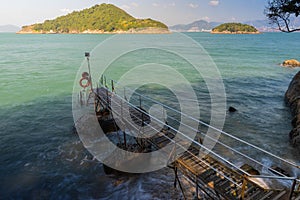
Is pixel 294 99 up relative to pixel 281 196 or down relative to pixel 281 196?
down

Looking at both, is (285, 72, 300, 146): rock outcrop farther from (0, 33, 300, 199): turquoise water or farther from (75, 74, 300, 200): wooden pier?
(75, 74, 300, 200): wooden pier

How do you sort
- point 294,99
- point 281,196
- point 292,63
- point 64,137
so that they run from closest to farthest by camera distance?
1. point 281,196
2. point 64,137
3. point 294,99
4. point 292,63

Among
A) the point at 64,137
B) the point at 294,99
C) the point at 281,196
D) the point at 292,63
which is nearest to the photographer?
the point at 281,196

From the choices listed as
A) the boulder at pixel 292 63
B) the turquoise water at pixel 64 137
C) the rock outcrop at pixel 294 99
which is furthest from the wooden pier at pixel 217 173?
the boulder at pixel 292 63

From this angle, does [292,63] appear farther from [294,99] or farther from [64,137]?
[64,137]

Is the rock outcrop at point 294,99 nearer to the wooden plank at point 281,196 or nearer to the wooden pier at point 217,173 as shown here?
the wooden pier at point 217,173

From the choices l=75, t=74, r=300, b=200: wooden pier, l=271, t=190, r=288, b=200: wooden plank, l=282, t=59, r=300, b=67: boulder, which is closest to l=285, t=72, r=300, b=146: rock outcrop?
l=75, t=74, r=300, b=200: wooden pier

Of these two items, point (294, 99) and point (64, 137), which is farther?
point (294, 99)

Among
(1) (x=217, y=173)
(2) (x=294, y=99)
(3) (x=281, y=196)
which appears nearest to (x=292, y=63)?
(2) (x=294, y=99)

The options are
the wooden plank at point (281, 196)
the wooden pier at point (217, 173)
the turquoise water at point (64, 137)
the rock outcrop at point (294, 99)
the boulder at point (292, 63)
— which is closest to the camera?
the wooden plank at point (281, 196)

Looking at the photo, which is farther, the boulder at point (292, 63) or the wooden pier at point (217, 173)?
the boulder at point (292, 63)

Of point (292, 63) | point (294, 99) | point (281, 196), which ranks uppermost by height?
point (292, 63)

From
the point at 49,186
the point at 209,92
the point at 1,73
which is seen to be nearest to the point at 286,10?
the point at 209,92

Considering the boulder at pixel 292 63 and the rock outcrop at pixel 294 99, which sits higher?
the boulder at pixel 292 63
